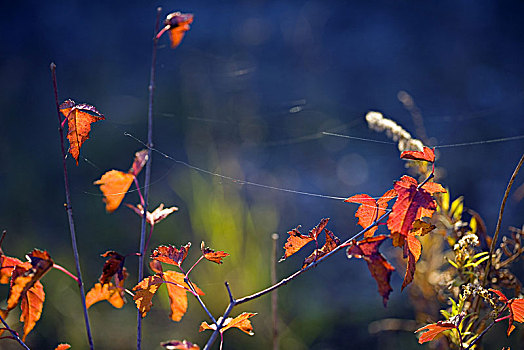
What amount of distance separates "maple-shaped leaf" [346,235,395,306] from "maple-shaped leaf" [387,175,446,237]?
0.08 ft

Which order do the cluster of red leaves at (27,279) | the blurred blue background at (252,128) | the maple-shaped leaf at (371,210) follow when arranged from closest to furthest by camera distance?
the cluster of red leaves at (27,279) < the maple-shaped leaf at (371,210) < the blurred blue background at (252,128)

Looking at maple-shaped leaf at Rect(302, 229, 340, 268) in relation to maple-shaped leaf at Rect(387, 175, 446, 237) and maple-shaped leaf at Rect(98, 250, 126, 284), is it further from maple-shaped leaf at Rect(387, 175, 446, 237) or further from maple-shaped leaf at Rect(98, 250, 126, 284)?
maple-shaped leaf at Rect(98, 250, 126, 284)

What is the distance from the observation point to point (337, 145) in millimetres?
2441

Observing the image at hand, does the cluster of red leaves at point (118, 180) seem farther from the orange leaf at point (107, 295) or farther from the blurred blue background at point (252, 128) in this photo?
the blurred blue background at point (252, 128)

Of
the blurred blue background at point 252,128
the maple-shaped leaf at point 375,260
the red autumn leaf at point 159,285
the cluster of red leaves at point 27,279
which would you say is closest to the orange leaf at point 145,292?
the red autumn leaf at point 159,285

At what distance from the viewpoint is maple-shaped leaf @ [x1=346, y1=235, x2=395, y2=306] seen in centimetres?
48

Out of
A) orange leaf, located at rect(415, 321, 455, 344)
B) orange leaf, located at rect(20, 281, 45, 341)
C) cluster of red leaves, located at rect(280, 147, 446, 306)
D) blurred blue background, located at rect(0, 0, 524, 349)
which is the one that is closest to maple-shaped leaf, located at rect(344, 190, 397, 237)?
cluster of red leaves, located at rect(280, 147, 446, 306)

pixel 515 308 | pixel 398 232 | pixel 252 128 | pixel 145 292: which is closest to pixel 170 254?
pixel 145 292

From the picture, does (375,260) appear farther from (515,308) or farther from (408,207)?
(515,308)

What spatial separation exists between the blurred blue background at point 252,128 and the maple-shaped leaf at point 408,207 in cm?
109

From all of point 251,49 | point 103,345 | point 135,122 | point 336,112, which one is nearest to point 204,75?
point 251,49

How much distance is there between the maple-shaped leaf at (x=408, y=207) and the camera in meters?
0.47

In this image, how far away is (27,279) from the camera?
0.46 m

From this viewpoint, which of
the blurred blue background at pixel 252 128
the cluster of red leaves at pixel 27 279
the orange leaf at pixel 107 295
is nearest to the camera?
the cluster of red leaves at pixel 27 279
